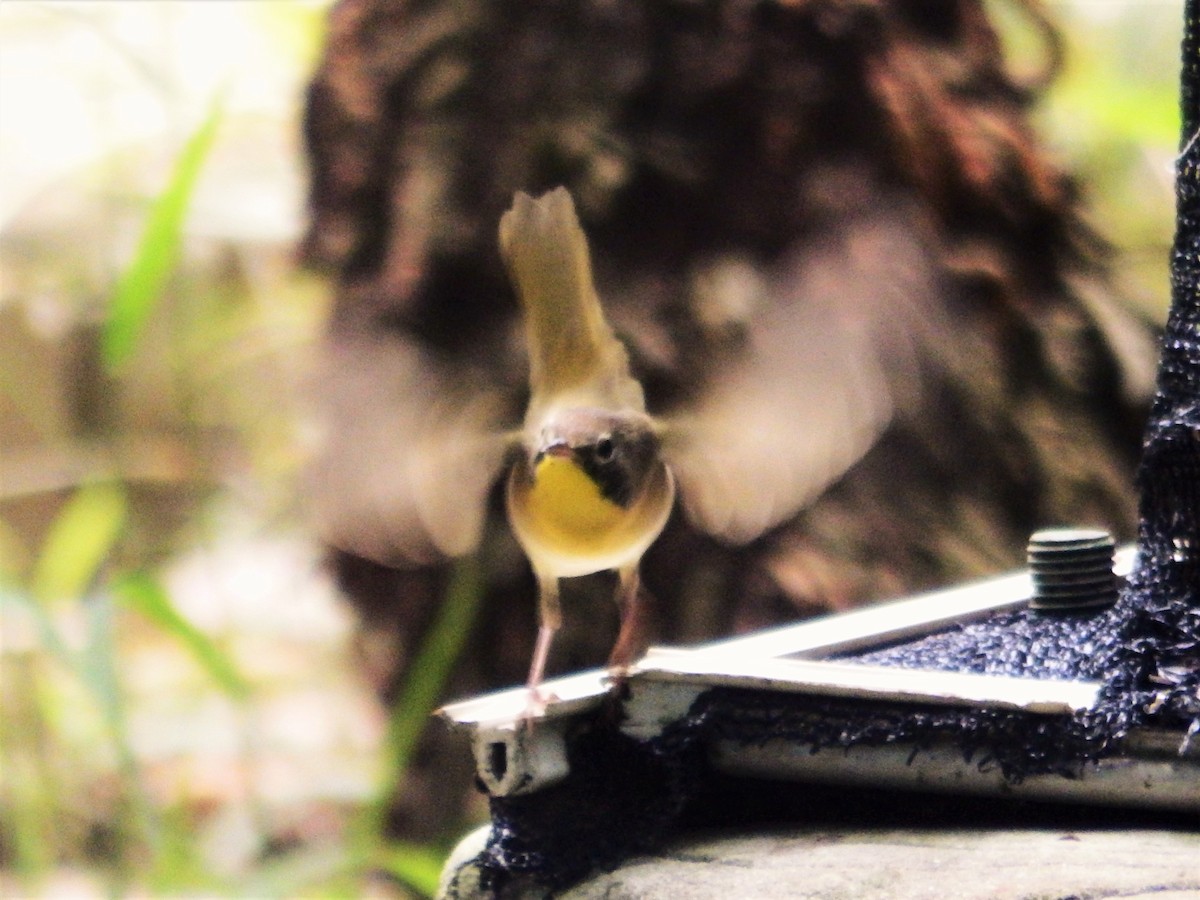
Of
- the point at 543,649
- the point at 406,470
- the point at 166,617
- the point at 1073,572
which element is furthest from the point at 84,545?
the point at 1073,572

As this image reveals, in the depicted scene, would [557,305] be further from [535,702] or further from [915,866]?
[915,866]

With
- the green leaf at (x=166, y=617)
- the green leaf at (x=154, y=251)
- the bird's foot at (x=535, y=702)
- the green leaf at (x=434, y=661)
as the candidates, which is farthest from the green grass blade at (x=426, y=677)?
the bird's foot at (x=535, y=702)

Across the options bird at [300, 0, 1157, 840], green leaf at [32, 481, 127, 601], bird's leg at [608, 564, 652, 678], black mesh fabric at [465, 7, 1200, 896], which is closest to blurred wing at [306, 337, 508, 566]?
bird's leg at [608, 564, 652, 678]

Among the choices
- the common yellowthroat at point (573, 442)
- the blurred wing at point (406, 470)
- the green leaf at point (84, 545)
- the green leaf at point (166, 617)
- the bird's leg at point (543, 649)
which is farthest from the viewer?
the green leaf at point (84, 545)

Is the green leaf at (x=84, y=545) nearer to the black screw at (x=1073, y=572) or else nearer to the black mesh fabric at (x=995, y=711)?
the black mesh fabric at (x=995, y=711)

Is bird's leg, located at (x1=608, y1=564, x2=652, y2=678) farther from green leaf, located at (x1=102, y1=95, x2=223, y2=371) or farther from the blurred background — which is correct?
green leaf, located at (x1=102, y1=95, x2=223, y2=371)

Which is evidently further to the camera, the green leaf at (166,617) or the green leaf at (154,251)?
the green leaf at (154,251)
